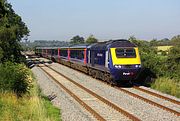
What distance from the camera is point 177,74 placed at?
26812 mm

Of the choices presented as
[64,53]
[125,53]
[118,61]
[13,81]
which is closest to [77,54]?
[64,53]

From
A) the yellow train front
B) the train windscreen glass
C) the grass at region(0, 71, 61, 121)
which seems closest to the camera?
the grass at region(0, 71, 61, 121)

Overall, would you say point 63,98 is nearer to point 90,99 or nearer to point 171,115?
point 90,99

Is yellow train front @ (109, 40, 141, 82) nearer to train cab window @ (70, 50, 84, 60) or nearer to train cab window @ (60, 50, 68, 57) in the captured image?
train cab window @ (70, 50, 84, 60)

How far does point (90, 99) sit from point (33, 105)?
13.7 feet

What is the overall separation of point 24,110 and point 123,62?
31.7 feet

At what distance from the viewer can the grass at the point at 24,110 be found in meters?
12.5

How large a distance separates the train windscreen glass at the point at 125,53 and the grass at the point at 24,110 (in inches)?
290

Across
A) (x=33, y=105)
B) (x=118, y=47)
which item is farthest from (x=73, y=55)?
(x=33, y=105)

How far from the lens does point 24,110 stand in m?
14.0

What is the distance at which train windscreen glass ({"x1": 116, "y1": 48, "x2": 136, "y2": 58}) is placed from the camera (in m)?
22.6

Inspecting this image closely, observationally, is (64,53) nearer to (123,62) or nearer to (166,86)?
(123,62)

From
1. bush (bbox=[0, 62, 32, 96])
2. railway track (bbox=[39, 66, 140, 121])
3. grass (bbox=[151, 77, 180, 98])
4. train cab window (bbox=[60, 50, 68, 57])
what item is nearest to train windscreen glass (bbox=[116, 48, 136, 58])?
grass (bbox=[151, 77, 180, 98])

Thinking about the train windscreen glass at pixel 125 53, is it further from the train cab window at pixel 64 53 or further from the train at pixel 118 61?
the train cab window at pixel 64 53
